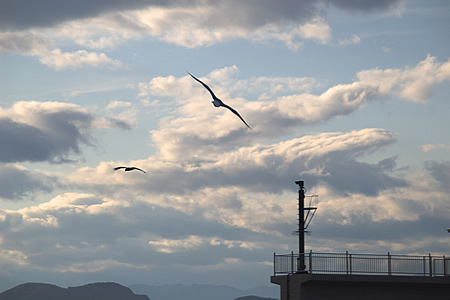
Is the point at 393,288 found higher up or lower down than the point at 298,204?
lower down

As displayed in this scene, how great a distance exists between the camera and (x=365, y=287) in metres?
46.8

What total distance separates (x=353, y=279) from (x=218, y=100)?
54.3 ft

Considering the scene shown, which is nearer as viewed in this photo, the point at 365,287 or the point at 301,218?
the point at 365,287

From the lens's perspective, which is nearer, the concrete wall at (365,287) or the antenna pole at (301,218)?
the concrete wall at (365,287)

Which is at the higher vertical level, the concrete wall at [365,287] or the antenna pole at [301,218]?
the antenna pole at [301,218]

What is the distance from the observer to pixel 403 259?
154ft

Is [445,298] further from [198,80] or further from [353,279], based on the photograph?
[198,80]

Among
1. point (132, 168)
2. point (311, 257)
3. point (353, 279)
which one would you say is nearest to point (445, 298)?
point (353, 279)

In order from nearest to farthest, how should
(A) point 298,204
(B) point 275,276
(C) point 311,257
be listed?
(C) point 311,257
(B) point 275,276
(A) point 298,204

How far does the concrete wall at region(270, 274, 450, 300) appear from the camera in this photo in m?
45.9

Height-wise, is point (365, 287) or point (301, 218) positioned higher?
point (301, 218)

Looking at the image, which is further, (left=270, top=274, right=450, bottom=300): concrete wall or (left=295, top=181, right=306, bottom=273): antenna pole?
(left=295, top=181, right=306, bottom=273): antenna pole

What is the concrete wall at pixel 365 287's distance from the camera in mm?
45875

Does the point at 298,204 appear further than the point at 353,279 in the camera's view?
Yes
